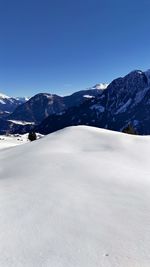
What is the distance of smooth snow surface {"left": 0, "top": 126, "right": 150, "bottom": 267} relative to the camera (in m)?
7.77

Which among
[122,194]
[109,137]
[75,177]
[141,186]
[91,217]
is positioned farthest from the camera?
[109,137]

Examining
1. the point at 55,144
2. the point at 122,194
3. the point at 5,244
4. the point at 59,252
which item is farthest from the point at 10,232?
the point at 55,144

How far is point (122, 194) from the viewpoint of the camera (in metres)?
12.9

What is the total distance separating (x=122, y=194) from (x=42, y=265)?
6326mm

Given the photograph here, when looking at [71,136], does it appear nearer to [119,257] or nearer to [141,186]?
[141,186]

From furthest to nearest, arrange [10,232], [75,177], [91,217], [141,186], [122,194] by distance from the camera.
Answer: [75,177] < [141,186] < [122,194] < [91,217] < [10,232]

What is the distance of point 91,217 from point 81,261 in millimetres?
2808

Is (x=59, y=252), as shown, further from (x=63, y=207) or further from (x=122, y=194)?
(x=122, y=194)

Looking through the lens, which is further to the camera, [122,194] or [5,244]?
[122,194]

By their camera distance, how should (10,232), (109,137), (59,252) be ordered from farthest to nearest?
(109,137), (10,232), (59,252)

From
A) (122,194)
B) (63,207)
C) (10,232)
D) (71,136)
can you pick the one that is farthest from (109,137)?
(10,232)

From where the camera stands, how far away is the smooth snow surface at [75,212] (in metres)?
7.77

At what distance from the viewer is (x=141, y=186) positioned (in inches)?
558

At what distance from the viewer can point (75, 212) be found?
422 inches
